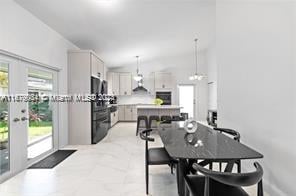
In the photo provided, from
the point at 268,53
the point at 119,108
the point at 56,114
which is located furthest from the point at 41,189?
the point at 119,108

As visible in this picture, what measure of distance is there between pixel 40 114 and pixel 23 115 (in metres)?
→ 0.72

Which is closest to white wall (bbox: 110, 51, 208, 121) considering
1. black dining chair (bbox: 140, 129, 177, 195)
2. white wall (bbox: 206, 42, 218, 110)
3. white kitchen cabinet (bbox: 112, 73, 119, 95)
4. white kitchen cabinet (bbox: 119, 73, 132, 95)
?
white wall (bbox: 206, 42, 218, 110)

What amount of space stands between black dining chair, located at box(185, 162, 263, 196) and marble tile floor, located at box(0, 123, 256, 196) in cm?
97

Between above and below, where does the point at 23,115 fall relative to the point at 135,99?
below

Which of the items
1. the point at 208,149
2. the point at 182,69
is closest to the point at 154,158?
the point at 208,149

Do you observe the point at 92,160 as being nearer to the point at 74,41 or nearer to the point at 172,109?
the point at 74,41

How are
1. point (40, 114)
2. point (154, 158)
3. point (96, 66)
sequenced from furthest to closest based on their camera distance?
point (96, 66)
point (40, 114)
point (154, 158)

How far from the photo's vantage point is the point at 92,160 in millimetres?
3945

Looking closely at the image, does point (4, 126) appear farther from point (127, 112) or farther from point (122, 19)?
point (127, 112)

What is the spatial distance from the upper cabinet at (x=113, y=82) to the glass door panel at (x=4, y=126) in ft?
21.7

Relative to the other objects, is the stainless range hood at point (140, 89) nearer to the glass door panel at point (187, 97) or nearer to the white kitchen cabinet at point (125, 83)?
the white kitchen cabinet at point (125, 83)

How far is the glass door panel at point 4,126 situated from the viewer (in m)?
3.04

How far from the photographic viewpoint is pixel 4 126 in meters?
3.10

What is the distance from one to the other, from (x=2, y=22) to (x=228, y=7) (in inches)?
140
